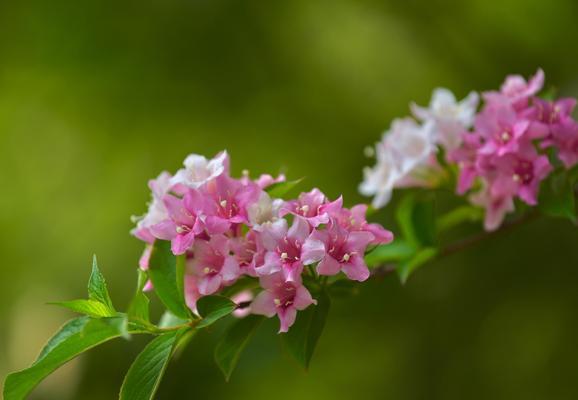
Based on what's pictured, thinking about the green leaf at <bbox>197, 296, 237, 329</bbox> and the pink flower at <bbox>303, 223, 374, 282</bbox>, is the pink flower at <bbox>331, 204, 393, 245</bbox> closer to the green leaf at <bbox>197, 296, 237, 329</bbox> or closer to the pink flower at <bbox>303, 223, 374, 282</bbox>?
the pink flower at <bbox>303, 223, 374, 282</bbox>

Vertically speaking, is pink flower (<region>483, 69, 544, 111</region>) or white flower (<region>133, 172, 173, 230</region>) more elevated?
white flower (<region>133, 172, 173, 230</region>)

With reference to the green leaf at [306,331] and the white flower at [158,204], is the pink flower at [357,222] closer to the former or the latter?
the green leaf at [306,331]

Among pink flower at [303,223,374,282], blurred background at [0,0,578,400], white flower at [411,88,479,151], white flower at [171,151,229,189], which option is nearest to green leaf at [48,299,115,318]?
white flower at [171,151,229,189]

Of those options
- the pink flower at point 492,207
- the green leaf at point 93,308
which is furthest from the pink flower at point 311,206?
the pink flower at point 492,207

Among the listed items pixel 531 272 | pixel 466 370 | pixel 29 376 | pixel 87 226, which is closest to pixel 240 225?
pixel 29 376

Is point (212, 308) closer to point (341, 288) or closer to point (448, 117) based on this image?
point (341, 288)

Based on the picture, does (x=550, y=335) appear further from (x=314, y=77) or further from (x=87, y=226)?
(x=87, y=226)
